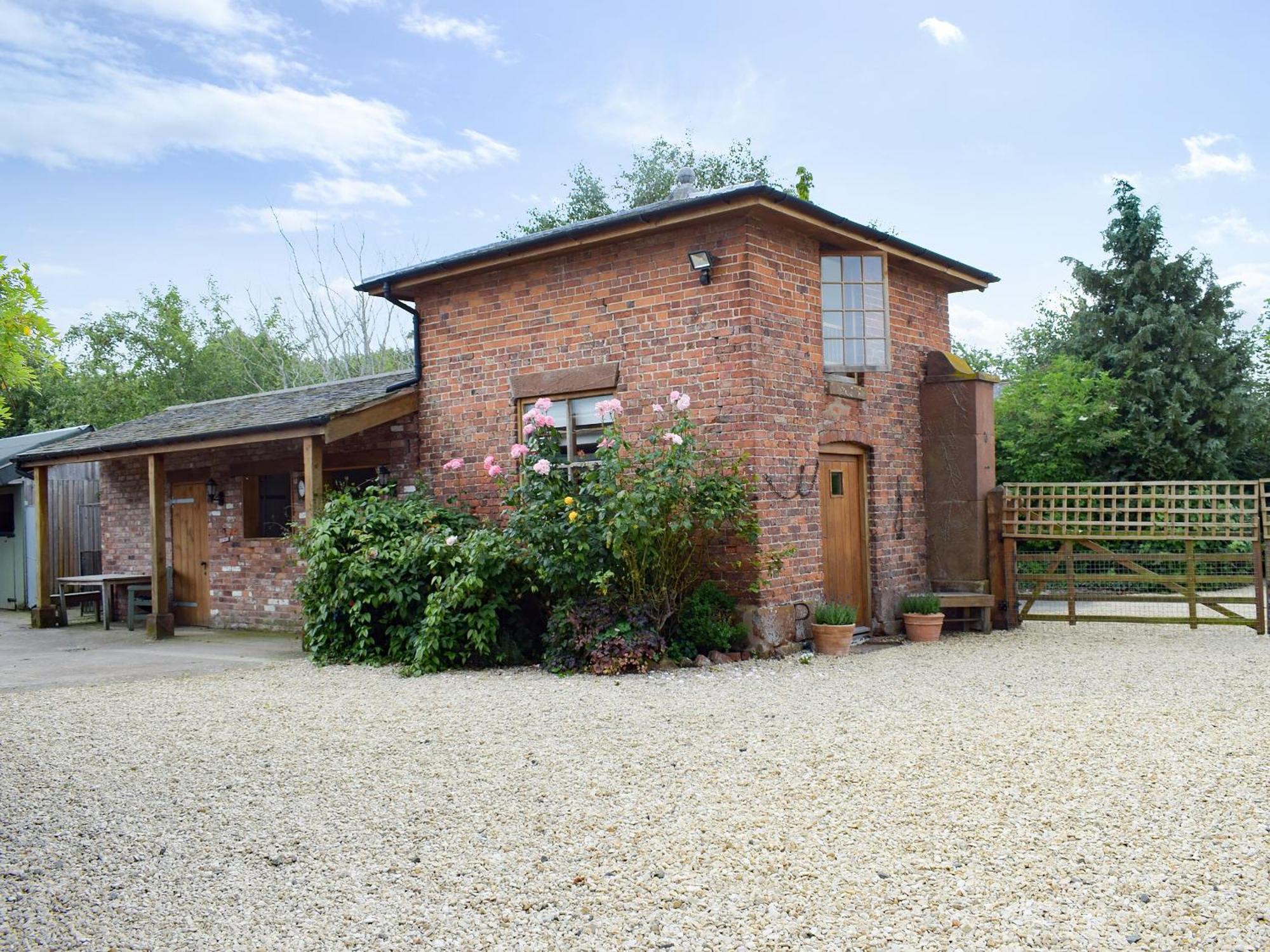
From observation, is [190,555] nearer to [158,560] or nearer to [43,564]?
[158,560]

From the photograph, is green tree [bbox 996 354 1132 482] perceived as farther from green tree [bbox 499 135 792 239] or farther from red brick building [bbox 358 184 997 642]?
green tree [bbox 499 135 792 239]

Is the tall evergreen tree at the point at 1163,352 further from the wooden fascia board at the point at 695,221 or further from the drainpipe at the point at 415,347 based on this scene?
the drainpipe at the point at 415,347

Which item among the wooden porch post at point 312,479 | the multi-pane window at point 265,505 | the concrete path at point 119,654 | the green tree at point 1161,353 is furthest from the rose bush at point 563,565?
the green tree at point 1161,353

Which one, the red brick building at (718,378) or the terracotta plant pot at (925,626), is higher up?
the red brick building at (718,378)

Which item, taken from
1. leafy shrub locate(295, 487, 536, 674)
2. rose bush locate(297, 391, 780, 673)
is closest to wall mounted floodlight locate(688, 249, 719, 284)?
rose bush locate(297, 391, 780, 673)

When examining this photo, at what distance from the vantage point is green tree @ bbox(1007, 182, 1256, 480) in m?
18.4

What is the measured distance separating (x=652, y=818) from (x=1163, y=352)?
61.0 ft

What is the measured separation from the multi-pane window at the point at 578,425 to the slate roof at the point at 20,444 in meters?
10.4

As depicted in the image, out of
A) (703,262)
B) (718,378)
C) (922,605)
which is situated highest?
(703,262)

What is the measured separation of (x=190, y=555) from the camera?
13703mm

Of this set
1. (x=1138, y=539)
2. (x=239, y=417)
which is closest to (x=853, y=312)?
(x=1138, y=539)

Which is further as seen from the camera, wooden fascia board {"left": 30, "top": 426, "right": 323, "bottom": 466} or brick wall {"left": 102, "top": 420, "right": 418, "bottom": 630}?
brick wall {"left": 102, "top": 420, "right": 418, "bottom": 630}

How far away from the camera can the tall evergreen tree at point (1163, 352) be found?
60.4ft

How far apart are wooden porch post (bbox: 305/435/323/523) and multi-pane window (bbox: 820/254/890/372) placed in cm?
546
